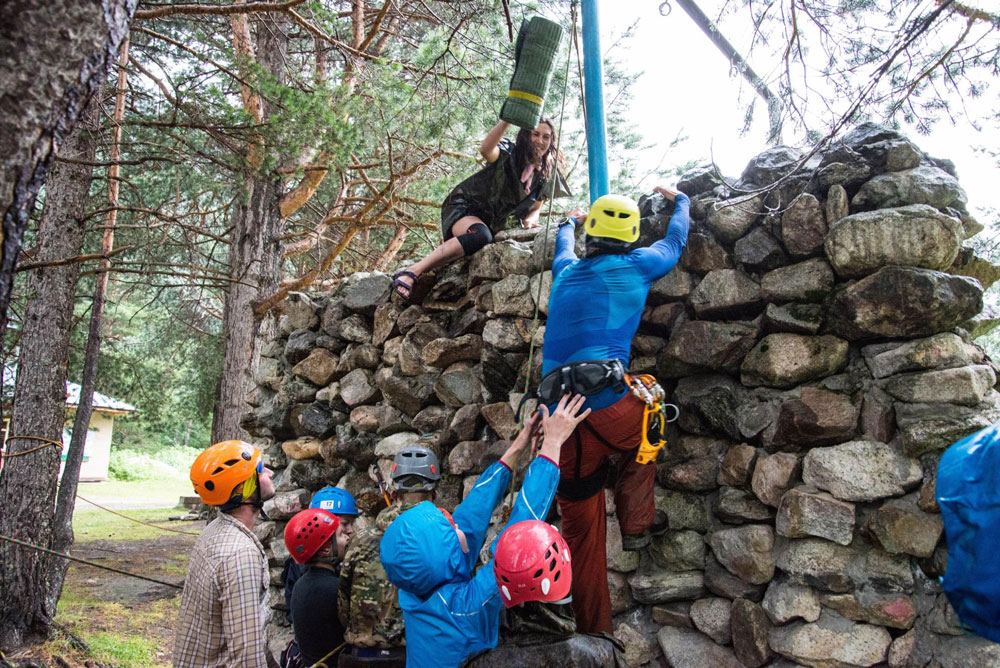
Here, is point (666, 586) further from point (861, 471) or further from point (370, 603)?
point (370, 603)

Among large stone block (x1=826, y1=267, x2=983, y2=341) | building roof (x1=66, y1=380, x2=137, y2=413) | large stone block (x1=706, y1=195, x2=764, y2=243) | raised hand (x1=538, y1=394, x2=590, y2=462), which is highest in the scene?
large stone block (x1=706, y1=195, x2=764, y2=243)

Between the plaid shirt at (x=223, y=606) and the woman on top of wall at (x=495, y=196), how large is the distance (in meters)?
2.55

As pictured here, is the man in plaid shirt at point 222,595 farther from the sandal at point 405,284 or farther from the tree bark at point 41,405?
the tree bark at point 41,405

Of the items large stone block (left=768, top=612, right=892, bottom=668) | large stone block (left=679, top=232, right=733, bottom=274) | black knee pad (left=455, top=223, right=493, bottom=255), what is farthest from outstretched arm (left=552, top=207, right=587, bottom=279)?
large stone block (left=768, top=612, right=892, bottom=668)

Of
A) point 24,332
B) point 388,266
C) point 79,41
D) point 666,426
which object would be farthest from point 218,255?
point 79,41

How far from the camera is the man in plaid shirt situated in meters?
2.88

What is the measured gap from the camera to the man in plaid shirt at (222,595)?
2880 millimetres

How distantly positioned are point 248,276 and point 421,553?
7200 mm

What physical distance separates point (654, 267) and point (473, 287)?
5.81 ft

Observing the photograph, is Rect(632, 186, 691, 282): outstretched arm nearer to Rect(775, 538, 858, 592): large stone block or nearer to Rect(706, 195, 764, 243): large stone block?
Rect(706, 195, 764, 243): large stone block

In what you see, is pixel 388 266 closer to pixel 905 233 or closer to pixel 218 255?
pixel 218 255

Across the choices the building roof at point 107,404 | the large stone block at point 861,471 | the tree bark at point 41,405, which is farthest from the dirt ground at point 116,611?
the building roof at point 107,404

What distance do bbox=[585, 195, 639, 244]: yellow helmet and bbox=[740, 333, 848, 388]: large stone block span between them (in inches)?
37.4

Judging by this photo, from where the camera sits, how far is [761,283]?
3.87m
